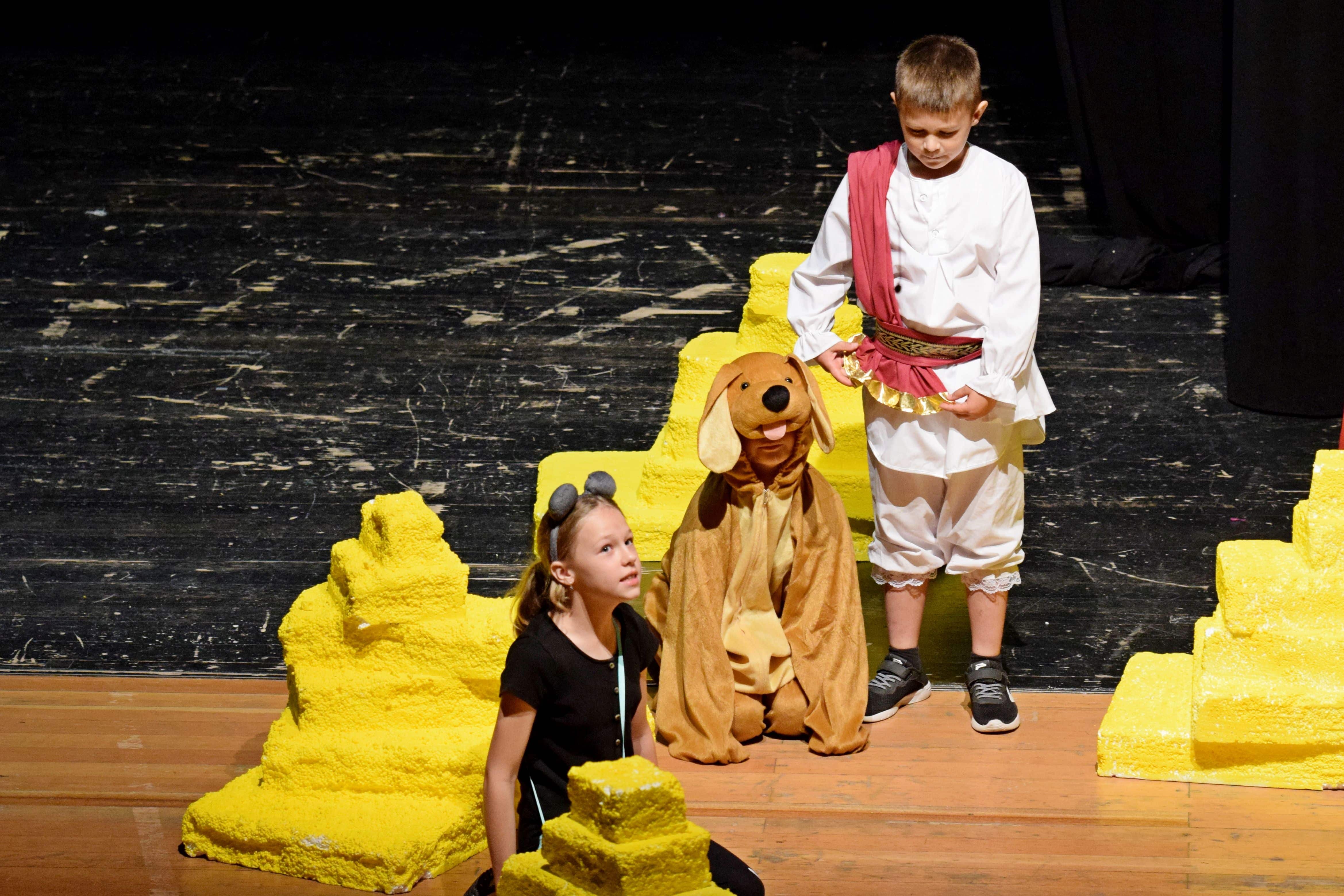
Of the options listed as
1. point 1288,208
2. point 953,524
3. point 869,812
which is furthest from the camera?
point 1288,208

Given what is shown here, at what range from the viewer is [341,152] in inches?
278

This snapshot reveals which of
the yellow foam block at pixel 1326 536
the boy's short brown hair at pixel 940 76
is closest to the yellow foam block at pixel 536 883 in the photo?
the yellow foam block at pixel 1326 536

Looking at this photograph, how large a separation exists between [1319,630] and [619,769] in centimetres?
154

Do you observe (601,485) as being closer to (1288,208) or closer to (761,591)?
(761,591)

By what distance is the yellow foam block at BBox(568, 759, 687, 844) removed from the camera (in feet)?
7.24

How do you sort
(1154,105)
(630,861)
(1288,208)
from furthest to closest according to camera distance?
(1154,105), (1288,208), (630,861)

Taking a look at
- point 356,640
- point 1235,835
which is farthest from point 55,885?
point 1235,835

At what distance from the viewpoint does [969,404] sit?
3213 mm

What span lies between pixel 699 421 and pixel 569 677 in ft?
4.68

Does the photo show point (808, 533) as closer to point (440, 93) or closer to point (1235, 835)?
point (1235, 835)

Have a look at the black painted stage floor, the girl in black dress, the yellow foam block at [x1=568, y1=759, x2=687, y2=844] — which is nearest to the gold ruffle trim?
the black painted stage floor

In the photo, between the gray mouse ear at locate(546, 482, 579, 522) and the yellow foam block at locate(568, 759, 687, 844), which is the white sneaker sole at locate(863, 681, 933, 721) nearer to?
the gray mouse ear at locate(546, 482, 579, 522)

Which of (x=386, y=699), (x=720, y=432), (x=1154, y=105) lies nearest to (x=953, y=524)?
(x=720, y=432)

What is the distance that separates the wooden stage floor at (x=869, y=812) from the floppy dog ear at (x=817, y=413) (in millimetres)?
602
